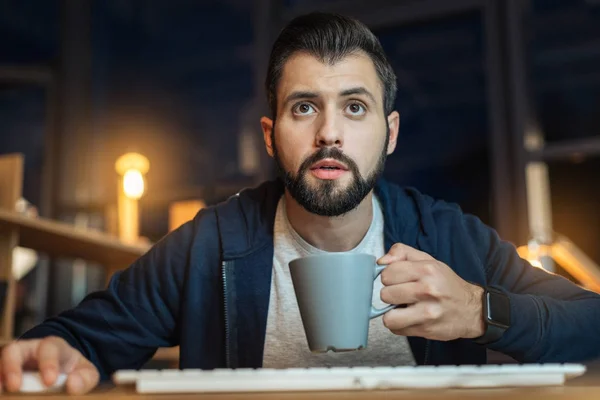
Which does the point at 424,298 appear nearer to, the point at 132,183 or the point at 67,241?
the point at 67,241

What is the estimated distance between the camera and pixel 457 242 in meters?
1.24

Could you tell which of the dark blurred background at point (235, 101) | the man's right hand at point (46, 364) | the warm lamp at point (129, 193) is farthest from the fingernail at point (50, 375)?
the dark blurred background at point (235, 101)

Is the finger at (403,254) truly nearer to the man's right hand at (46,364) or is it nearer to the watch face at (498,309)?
the watch face at (498,309)

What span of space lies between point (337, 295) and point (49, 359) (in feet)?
0.91

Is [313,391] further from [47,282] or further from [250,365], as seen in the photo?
[47,282]

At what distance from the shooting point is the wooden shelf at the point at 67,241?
72.1 inches

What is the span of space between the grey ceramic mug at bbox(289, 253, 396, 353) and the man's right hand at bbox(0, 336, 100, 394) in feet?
0.70

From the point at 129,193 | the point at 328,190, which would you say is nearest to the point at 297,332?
the point at 328,190

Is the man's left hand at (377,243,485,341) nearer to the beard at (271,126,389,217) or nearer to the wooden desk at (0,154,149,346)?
the beard at (271,126,389,217)

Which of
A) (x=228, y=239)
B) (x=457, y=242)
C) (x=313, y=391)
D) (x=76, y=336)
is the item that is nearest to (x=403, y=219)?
(x=457, y=242)

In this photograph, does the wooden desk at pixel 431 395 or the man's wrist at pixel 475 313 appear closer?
the wooden desk at pixel 431 395

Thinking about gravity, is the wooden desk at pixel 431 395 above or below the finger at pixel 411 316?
below

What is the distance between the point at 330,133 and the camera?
3.48 feet

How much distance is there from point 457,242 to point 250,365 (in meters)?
0.43
